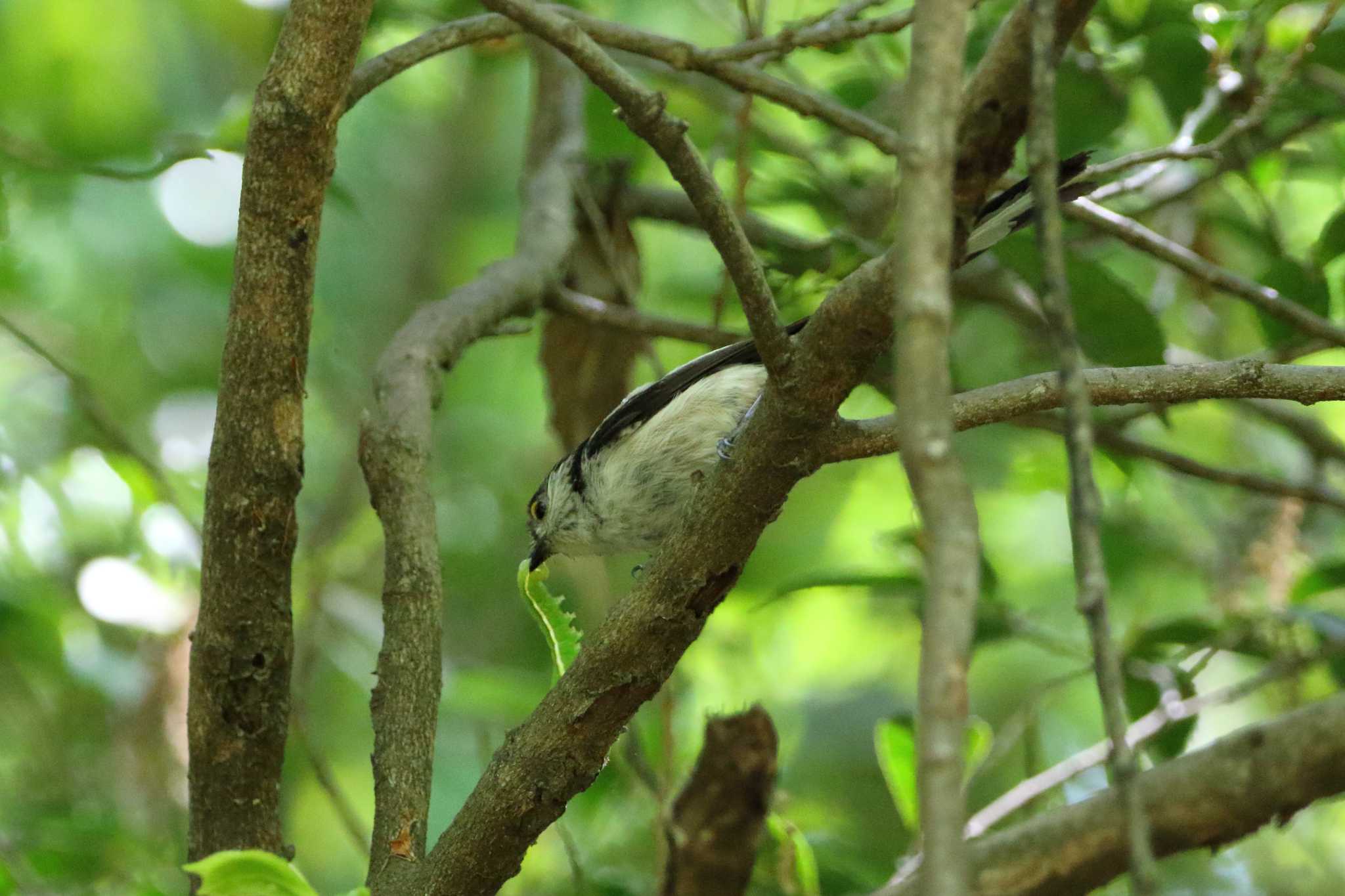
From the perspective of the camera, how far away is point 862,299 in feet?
6.42

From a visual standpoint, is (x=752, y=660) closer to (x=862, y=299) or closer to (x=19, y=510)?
(x=19, y=510)

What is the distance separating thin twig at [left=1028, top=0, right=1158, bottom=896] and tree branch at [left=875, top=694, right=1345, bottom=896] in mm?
973

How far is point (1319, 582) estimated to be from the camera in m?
4.00

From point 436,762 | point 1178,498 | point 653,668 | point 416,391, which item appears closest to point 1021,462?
point 1178,498

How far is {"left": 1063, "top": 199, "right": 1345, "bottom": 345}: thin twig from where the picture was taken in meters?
3.46

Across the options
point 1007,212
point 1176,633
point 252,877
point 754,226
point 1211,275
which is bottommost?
point 252,877

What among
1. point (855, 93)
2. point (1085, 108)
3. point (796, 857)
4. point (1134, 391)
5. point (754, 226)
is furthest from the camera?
point (855, 93)

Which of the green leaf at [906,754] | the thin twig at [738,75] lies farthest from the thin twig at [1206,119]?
the green leaf at [906,754]

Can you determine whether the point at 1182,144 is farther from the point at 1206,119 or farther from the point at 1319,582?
the point at 1319,582

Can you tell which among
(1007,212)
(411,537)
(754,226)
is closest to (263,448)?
(411,537)

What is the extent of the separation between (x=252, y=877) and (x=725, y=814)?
1.02 meters

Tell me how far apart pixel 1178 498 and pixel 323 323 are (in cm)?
438

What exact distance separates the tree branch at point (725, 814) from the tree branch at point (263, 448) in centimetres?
96

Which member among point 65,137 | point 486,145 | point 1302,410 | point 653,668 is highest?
point 486,145
